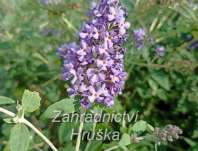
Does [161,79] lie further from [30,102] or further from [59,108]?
[30,102]

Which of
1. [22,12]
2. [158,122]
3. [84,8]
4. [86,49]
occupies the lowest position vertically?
[86,49]

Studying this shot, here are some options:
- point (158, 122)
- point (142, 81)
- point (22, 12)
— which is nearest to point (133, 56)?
point (142, 81)

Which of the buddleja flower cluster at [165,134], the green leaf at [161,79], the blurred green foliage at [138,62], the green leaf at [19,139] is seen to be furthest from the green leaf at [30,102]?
the green leaf at [161,79]

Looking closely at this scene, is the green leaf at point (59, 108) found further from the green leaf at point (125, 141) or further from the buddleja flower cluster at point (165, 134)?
the buddleja flower cluster at point (165, 134)

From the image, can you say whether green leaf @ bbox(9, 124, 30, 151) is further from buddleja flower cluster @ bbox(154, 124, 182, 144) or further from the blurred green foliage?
the blurred green foliage

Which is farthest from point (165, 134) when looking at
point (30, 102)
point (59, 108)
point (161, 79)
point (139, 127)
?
point (161, 79)

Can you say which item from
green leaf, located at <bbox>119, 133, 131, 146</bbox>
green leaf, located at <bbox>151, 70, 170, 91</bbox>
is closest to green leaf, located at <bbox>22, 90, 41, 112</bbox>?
green leaf, located at <bbox>119, 133, 131, 146</bbox>

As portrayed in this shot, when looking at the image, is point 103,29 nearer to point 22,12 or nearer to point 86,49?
point 86,49
